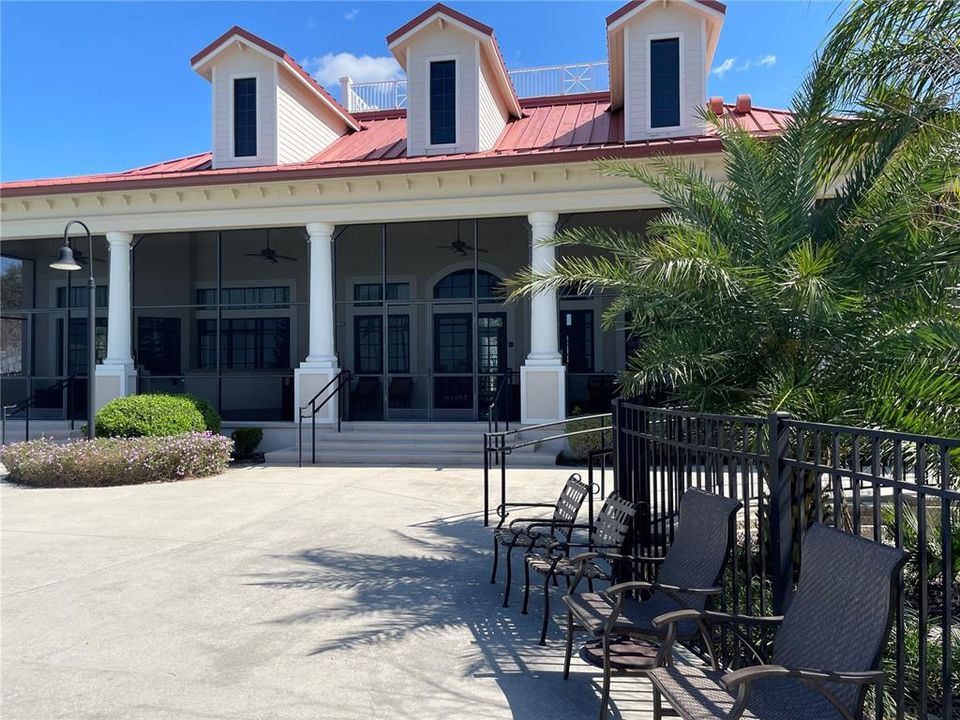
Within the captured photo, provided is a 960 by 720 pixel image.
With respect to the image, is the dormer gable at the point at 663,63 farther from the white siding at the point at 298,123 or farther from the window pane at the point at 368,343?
the window pane at the point at 368,343

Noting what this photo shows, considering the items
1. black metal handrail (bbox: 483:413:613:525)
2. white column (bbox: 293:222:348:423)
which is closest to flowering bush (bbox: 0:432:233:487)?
white column (bbox: 293:222:348:423)

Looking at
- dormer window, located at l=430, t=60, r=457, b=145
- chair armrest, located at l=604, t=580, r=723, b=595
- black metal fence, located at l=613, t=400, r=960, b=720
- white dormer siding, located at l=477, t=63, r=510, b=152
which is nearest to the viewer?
black metal fence, located at l=613, t=400, r=960, b=720

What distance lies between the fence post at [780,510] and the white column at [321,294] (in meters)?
11.5

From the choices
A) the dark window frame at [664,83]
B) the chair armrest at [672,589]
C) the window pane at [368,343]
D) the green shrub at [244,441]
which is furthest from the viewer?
the window pane at [368,343]

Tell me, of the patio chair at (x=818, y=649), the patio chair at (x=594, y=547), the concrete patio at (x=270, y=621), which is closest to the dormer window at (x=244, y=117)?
the concrete patio at (x=270, y=621)

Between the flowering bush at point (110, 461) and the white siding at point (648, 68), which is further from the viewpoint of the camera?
the white siding at point (648, 68)

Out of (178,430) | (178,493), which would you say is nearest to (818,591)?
(178,493)

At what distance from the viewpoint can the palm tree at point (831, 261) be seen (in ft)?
14.8

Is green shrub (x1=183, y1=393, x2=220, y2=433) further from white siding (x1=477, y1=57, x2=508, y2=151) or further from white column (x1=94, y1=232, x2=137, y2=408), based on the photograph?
white siding (x1=477, y1=57, x2=508, y2=151)

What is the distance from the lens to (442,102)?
15000 millimetres

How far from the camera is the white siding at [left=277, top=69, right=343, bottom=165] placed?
15500mm

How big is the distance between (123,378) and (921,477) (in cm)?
1521

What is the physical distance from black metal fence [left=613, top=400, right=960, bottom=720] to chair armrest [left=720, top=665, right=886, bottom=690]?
0.94 ft

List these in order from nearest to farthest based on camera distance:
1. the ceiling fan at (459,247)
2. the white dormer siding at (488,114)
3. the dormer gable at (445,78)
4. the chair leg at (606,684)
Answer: the chair leg at (606,684), the dormer gable at (445,78), the white dormer siding at (488,114), the ceiling fan at (459,247)
